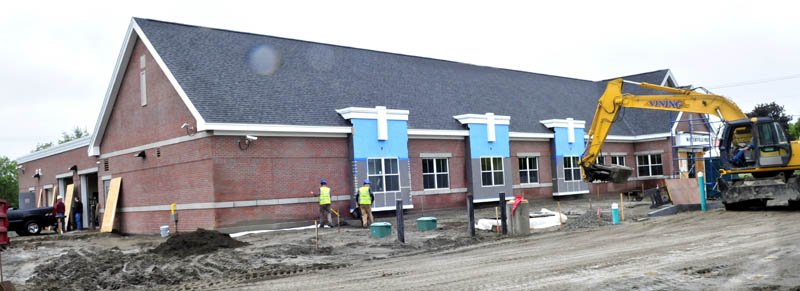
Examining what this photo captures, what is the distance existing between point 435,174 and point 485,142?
9.81 ft

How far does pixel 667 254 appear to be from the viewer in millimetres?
11812

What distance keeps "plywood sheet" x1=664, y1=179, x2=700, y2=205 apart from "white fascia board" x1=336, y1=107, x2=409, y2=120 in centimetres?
1003

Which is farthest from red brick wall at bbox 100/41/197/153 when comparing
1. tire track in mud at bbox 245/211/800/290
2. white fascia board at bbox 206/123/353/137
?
tire track in mud at bbox 245/211/800/290

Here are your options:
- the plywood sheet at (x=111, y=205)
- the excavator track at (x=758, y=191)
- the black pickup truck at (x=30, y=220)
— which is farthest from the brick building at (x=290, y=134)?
the excavator track at (x=758, y=191)

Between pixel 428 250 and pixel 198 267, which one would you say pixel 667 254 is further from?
pixel 198 267

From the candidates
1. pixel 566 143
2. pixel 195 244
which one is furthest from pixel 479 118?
pixel 195 244

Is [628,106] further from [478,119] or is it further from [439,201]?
[439,201]

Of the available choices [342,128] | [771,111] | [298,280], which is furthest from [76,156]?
[771,111]

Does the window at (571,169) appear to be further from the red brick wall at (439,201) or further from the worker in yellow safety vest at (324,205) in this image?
the worker in yellow safety vest at (324,205)

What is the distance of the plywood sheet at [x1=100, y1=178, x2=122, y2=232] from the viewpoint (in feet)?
88.9

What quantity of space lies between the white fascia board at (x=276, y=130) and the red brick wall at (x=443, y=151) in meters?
3.58

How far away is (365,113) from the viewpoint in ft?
80.3

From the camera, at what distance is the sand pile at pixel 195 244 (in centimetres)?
1609

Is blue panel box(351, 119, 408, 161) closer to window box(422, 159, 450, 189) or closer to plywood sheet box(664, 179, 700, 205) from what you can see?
window box(422, 159, 450, 189)
